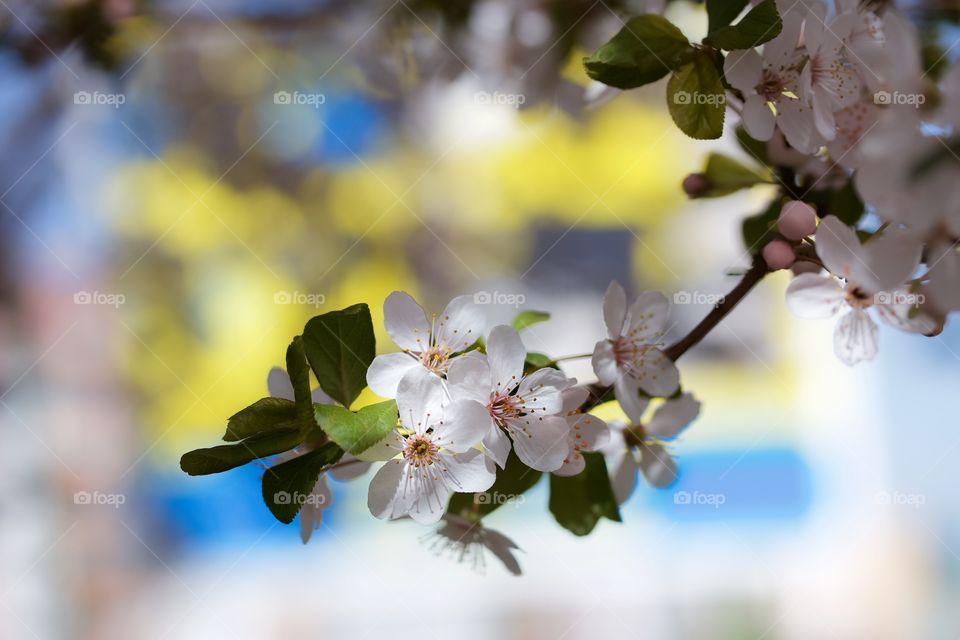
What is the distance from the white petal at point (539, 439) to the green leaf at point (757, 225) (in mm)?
311

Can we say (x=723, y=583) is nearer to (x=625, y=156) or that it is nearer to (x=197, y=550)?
(x=625, y=156)

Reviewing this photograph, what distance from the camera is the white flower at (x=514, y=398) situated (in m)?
0.52

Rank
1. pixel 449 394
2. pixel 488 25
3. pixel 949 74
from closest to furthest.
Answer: pixel 949 74
pixel 449 394
pixel 488 25

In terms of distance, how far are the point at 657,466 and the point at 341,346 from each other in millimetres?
309

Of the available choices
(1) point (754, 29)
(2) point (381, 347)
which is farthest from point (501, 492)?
(2) point (381, 347)

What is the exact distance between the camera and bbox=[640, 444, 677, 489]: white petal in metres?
0.69

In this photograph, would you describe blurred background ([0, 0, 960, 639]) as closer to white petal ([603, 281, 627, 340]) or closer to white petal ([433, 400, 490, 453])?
white petal ([603, 281, 627, 340])

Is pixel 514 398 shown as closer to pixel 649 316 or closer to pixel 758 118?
pixel 649 316

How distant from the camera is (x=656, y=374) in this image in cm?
61

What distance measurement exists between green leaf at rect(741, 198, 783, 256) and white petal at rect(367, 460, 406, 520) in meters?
0.41

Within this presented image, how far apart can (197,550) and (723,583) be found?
163 centimetres

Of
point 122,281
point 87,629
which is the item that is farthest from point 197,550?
point 122,281

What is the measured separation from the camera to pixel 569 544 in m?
2.50

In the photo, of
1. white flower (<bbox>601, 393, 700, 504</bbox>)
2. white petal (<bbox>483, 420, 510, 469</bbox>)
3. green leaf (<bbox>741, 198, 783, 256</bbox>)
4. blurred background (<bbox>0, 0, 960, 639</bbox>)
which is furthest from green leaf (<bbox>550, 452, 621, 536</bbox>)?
blurred background (<bbox>0, 0, 960, 639</bbox>)
